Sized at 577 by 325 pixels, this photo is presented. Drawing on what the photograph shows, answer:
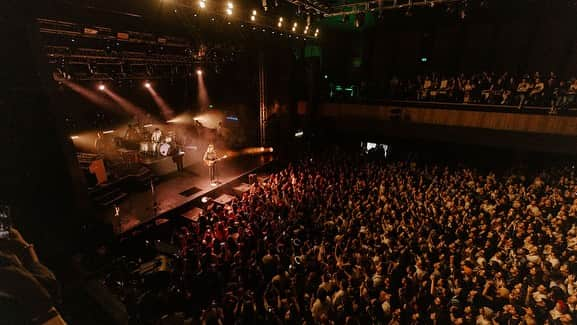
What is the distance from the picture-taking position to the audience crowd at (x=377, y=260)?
13.8ft

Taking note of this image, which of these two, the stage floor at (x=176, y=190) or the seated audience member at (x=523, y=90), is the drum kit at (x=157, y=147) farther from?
the seated audience member at (x=523, y=90)

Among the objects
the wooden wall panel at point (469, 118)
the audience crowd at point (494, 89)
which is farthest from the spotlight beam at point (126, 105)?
the audience crowd at point (494, 89)

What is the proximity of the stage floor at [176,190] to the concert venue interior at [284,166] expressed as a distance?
0.33ft

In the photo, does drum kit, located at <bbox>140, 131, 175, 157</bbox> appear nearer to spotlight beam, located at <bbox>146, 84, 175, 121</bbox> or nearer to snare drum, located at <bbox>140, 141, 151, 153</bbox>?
snare drum, located at <bbox>140, 141, 151, 153</bbox>

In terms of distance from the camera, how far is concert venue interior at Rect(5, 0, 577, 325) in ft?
14.8

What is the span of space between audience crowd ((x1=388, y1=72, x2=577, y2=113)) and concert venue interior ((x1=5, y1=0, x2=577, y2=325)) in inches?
3.6

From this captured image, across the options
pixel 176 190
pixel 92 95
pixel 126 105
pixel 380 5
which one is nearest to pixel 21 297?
pixel 176 190

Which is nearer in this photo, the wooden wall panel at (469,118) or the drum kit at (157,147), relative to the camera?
the wooden wall panel at (469,118)

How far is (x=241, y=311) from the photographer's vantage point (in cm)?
414

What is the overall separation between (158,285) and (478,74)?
51.2ft

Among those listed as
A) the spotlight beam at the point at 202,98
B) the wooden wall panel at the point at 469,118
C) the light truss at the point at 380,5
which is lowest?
the wooden wall panel at the point at 469,118

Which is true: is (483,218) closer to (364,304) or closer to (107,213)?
(364,304)

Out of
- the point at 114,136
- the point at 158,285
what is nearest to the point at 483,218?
the point at 158,285

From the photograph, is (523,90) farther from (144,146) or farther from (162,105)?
(162,105)
